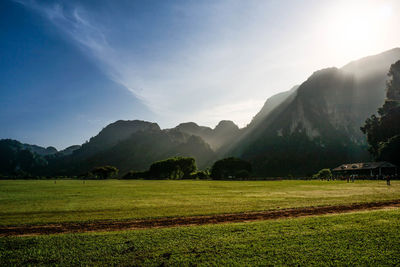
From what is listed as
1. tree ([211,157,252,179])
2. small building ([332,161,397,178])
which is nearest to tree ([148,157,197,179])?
tree ([211,157,252,179])

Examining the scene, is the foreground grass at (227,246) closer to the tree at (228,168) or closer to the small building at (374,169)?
the small building at (374,169)

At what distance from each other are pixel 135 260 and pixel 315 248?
287 inches

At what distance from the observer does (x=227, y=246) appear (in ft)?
32.1

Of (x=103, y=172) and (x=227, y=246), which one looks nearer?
(x=227, y=246)

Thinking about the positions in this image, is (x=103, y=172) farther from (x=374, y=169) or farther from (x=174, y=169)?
(x=374, y=169)

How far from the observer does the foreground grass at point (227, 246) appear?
838 cm

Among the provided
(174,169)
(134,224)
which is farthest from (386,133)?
(134,224)

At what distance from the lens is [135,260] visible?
8.57 metres

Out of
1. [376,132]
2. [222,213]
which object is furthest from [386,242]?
[376,132]

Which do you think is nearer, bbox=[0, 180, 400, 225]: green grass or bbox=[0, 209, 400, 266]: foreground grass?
bbox=[0, 209, 400, 266]: foreground grass

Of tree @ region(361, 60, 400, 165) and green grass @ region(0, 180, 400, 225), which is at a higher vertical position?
tree @ region(361, 60, 400, 165)

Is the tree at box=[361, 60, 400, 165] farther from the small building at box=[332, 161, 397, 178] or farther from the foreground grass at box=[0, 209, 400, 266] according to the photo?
the foreground grass at box=[0, 209, 400, 266]

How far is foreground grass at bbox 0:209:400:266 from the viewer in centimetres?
838

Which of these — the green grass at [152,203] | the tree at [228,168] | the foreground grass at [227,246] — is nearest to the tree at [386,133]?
the tree at [228,168]
